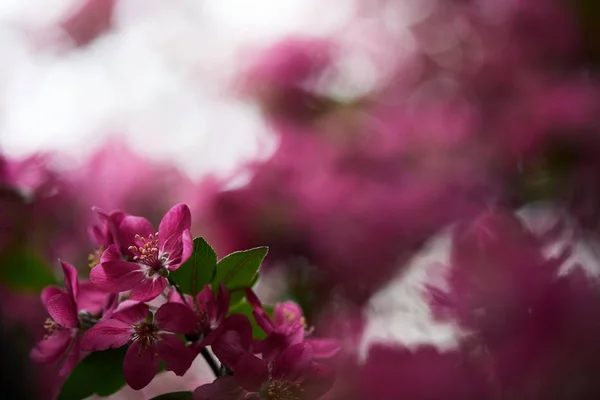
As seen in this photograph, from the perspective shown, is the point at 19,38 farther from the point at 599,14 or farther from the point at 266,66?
the point at 599,14

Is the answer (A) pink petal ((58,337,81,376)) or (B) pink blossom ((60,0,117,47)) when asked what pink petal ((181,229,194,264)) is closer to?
(A) pink petal ((58,337,81,376))

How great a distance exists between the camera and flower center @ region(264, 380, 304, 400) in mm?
337

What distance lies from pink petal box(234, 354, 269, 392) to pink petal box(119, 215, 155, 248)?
0.28ft

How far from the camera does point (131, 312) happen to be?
1.06 ft

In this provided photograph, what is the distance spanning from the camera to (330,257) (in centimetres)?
65

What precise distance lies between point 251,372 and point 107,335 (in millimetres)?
72

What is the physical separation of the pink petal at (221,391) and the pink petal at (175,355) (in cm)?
1

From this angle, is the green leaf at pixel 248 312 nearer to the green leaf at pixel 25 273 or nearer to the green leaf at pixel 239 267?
the green leaf at pixel 239 267

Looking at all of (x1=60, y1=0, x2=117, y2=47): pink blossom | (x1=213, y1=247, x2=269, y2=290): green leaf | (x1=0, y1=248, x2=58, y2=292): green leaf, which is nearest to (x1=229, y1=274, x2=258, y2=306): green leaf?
(x1=213, y1=247, x2=269, y2=290): green leaf

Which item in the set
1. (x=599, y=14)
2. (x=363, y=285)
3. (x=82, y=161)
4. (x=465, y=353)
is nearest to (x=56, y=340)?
(x=465, y=353)

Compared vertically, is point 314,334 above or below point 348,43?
below

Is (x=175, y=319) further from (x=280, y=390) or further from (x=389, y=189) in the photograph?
(x=389, y=189)

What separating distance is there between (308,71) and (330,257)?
1.28 feet

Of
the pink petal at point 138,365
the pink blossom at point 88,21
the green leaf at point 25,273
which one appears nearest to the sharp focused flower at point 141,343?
the pink petal at point 138,365
